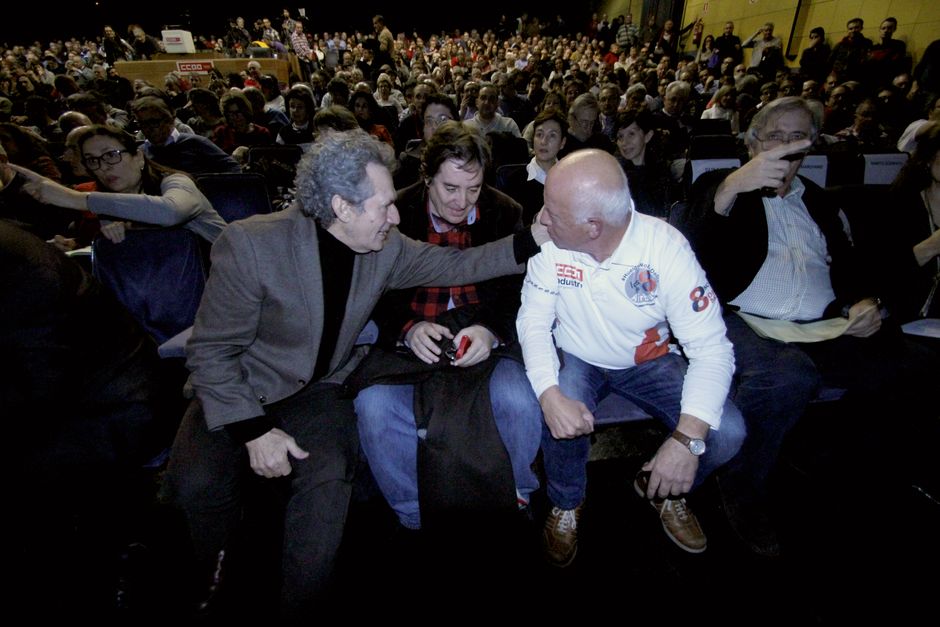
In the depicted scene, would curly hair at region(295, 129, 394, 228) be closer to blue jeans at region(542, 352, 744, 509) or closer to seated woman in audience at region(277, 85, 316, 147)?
blue jeans at region(542, 352, 744, 509)

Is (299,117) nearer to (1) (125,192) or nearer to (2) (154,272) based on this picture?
(1) (125,192)

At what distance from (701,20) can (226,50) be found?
15.9 metres

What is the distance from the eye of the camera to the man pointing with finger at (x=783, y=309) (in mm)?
1855

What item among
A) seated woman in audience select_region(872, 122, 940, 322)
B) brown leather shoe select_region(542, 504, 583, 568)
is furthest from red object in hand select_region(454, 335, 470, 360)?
seated woman in audience select_region(872, 122, 940, 322)

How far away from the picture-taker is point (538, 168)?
11.3 ft

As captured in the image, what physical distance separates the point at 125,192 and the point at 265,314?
1.40m

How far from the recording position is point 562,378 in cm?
186

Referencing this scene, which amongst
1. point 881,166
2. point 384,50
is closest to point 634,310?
point 881,166

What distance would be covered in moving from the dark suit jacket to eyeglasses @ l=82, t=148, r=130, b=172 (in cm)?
122

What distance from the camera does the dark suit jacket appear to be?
5.03ft

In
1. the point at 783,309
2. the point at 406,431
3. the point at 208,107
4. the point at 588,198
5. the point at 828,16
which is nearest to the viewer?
the point at 588,198

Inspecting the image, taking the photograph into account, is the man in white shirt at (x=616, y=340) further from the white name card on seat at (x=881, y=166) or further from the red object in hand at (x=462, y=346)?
the white name card on seat at (x=881, y=166)

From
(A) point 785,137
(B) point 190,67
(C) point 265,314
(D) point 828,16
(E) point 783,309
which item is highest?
(B) point 190,67

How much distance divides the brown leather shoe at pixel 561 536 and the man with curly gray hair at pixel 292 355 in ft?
2.93
